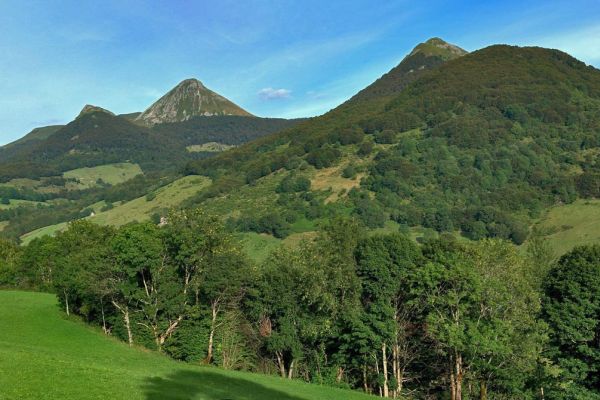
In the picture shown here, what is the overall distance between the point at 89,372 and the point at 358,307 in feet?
115

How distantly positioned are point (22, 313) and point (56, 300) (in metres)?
13.1

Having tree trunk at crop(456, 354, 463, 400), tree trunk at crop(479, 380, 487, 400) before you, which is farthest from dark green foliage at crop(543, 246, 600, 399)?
tree trunk at crop(456, 354, 463, 400)

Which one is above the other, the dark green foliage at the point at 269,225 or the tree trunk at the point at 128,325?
the dark green foliage at the point at 269,225

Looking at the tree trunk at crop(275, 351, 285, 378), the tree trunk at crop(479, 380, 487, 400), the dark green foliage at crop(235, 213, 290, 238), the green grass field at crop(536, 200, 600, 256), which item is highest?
the dark green foliage at crop(235, 213, 290, 238)

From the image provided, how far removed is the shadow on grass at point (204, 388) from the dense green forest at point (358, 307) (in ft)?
57.9

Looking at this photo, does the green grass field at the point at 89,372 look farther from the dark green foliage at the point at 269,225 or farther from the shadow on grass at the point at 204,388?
the dark green foliage at the point at 269,225

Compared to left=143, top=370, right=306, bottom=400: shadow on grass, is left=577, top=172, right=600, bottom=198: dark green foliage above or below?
above

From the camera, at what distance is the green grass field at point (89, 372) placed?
2319cm

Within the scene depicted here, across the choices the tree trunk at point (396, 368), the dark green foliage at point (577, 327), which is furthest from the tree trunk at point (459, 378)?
the dark green foliage at point (577, 327)

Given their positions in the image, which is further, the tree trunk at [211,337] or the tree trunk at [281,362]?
the tree trunk at [281,362]

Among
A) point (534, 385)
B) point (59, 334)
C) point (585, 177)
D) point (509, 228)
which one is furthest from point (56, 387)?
point (585, 177)

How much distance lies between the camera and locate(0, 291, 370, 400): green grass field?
23.2 m

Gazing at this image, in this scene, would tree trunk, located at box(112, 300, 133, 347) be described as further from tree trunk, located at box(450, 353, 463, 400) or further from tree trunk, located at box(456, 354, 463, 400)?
tree trunk, located at box(456, 354, 463, 400)

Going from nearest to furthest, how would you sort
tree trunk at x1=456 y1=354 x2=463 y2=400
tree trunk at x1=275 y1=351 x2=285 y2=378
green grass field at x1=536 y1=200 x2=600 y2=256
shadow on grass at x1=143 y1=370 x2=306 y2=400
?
1. shadow on grass at x1=143 y1=370 x2=306 y2=400
2. tree trunk at x1=456 y1=354 x2=463 y2=400
3. tree trunk at x1=275 y1=351 x2=285 y2=378
4. green grass field at x1=536 y1=200 x2=600 y2=256
